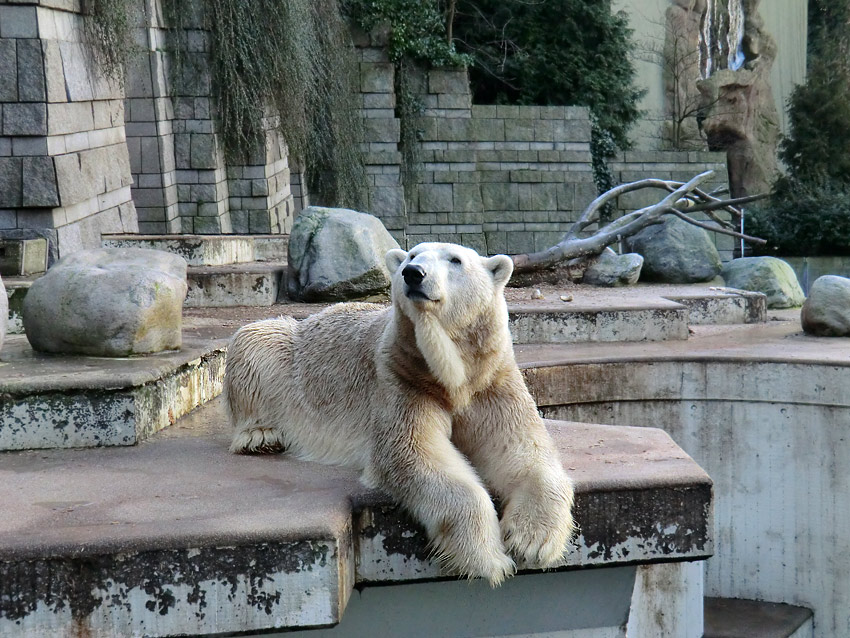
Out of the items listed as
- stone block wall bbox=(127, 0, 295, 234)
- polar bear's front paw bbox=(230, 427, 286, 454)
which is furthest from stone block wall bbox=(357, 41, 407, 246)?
polar bear's front paw bbox=(230, 427, 286, 454)

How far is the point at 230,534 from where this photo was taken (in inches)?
84.7

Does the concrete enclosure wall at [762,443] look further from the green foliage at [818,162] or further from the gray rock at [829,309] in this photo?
the green foliage at [818,162]

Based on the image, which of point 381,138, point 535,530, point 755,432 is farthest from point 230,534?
point 381,138

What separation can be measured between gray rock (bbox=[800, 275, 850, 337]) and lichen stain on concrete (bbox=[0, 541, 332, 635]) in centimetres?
464

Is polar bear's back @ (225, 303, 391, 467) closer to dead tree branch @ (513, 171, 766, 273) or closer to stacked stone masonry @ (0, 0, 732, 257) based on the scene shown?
stacked stone masonry @ (0, 0, 732, 257)

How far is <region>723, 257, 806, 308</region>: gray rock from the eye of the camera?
26.0 feet

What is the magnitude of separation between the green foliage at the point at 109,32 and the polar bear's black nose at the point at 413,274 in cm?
463

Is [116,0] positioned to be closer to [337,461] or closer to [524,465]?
[337,461]

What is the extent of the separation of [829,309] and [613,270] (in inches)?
83.4

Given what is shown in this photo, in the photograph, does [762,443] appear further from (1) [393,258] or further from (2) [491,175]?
(2) [491,175]

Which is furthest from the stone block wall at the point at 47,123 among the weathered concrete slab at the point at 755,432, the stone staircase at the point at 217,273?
the weathered concrete slab at the point at 755,432

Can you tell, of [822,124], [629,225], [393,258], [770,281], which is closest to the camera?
[393,258]

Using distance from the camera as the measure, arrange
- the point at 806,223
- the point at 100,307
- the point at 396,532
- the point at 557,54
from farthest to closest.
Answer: the point at 806,223 → the point at 557,54 → the point at 100,307 → the point at 396,532

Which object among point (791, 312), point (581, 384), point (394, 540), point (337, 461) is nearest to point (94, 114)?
point (581, 384)
